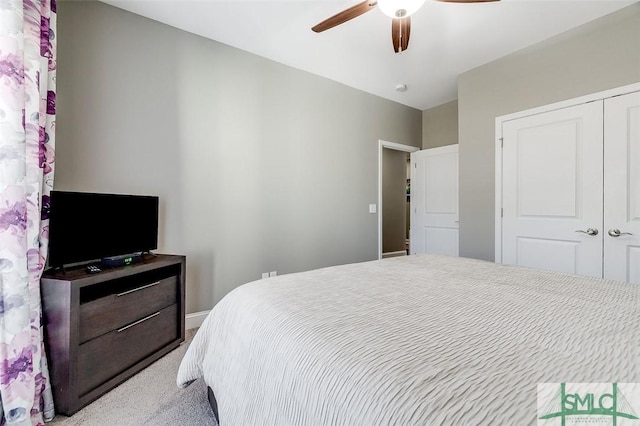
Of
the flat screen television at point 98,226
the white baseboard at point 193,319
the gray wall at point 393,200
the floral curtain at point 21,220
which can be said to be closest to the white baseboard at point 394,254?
the gray wall at point 393,200

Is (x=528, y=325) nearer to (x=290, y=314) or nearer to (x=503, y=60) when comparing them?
(x=290, y=314)

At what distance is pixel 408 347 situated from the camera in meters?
0.72

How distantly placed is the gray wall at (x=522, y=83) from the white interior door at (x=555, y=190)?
6.4 inches

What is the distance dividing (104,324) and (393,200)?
4.89 meters

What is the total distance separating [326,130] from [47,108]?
2.47 meters

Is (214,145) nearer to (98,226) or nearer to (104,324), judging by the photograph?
(98,226)

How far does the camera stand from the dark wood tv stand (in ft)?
4.75

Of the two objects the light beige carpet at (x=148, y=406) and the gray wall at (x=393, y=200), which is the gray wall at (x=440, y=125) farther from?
the light beige carpet at (x=148, y=406)

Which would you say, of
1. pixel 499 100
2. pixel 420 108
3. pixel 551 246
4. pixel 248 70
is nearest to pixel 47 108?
pixel 248 70

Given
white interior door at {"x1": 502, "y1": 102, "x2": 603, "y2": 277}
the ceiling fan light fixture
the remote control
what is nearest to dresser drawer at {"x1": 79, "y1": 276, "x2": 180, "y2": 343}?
the remote control

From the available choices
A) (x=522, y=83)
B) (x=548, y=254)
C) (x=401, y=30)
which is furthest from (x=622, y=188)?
(x=401, y=30)

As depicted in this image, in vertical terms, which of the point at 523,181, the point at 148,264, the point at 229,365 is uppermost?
the point at 523,181

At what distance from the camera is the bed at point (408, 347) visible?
56cm

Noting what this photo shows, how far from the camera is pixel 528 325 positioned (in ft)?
2.81
